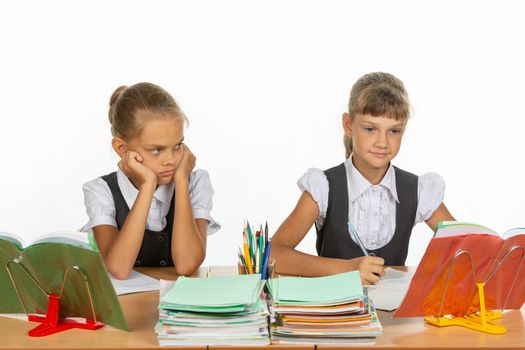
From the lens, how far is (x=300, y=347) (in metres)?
1.76

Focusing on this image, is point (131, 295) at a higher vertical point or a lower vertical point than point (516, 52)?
lower

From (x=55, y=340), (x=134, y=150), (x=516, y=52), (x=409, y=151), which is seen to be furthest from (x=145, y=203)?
(x=516, y=52)

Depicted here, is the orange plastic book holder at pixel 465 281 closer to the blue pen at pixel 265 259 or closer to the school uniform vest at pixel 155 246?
the blue pen at pixel 265 259

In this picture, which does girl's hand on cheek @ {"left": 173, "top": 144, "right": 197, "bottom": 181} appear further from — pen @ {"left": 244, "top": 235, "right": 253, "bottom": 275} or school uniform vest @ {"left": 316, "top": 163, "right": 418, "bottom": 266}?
pen @ {"left": 244, "top": 235, "right": 253, "bottom": 275}

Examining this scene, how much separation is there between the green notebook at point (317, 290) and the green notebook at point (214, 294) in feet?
0.15

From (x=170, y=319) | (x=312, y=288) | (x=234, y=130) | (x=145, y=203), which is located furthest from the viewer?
(x=234, y=130)

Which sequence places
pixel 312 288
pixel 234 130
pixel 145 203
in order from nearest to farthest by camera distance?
pixel 312 288 < pixel 145 203 < pixel 234 130

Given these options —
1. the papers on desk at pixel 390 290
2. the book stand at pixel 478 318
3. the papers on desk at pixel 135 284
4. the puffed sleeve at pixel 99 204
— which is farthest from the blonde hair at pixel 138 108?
the book stand at pixel 478 318

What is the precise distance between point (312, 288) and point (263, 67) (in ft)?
9.17

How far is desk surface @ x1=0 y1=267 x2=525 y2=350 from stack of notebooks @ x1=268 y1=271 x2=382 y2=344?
2 centimetres

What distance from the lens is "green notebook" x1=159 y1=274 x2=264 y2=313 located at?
5.84 ft

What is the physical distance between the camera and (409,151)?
15.2 feet

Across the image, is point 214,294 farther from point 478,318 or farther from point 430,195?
point 430,195

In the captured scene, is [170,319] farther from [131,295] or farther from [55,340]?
[131,295]
